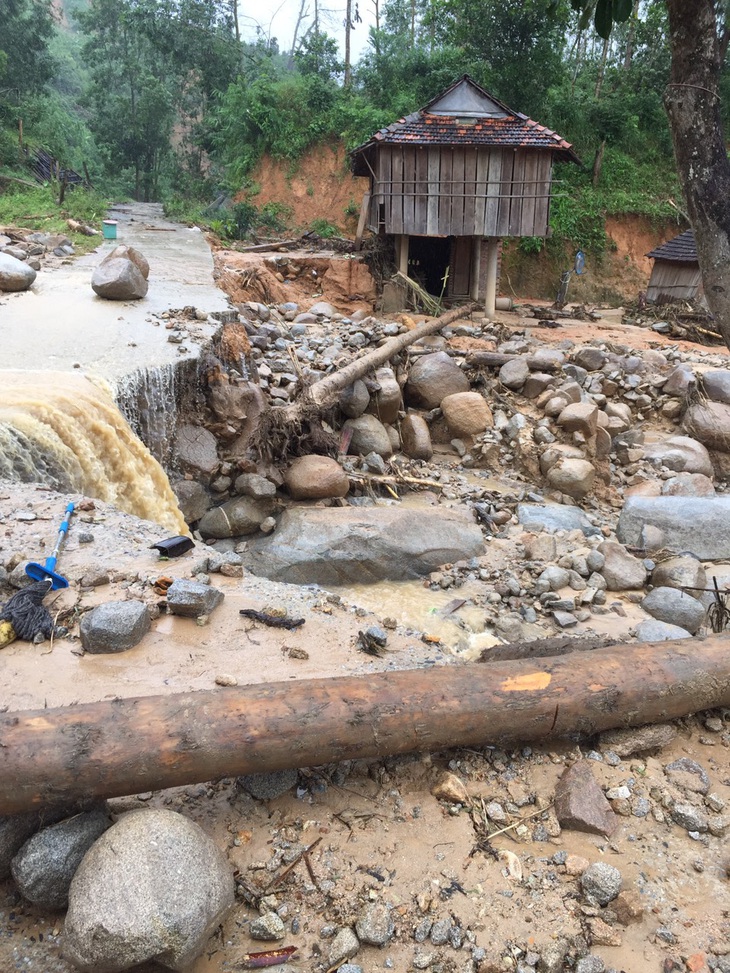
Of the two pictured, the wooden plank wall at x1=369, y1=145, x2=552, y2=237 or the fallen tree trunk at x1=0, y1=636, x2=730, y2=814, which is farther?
the wooden plank wall at x1=369, y1=145, x2=552, y2=237

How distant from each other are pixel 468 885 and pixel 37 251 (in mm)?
13258

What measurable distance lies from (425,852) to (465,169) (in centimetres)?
1417

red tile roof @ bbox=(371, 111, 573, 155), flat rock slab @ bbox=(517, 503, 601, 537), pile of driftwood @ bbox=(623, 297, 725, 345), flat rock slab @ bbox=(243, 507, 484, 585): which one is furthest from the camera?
pile of driftwood @ bbox=(623, 297, 725, 345)

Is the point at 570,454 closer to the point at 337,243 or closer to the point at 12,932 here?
the point at 12,932

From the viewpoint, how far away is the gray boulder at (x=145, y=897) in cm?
187

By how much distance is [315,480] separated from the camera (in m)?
7.46

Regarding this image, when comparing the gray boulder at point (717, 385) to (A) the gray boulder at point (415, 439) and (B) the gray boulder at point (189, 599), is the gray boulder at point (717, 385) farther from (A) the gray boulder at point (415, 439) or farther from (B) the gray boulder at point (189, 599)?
(B) the gray boulder at point (189, 599)

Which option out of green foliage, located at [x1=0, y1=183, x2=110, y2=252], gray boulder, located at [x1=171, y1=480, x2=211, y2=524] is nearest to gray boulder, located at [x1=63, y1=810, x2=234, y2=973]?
gray boulder, located at [x1=171, y1=480, x2=211, y2=524]

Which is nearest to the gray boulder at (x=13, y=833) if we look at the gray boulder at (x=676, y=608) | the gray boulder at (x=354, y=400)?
the gray boulder at (x=676, y=608)

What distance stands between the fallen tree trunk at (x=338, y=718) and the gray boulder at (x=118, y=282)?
795 cm

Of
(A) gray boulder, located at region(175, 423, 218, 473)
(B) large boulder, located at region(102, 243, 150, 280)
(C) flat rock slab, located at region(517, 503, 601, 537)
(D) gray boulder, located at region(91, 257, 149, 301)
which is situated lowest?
(C) flat rock slab, located at region(517, 503, 601, 537)

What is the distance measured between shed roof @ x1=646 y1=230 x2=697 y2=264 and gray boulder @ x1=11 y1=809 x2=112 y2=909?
18.7m

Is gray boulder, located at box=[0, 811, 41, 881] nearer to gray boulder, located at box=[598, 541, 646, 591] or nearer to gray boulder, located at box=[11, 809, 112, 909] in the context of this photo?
gray boulder, located at box=[11, 809, 112, 909]

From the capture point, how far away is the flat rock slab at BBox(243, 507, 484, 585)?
6461mm
